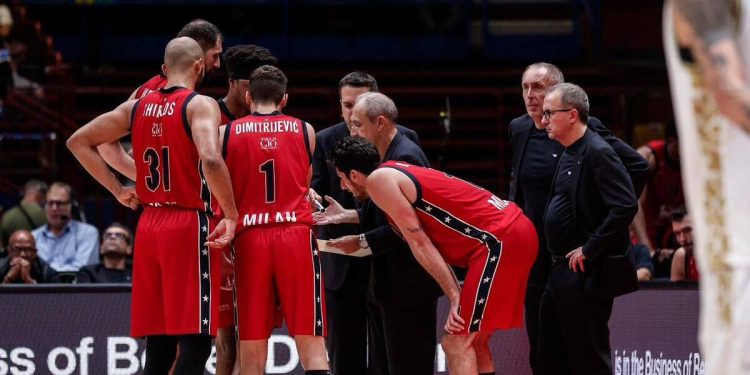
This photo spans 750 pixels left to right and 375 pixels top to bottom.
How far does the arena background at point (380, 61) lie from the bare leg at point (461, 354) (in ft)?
22.7

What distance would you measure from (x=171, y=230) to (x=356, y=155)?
3.41ft

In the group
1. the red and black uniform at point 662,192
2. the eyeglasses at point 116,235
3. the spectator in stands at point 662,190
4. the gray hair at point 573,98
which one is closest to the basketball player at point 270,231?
the gray hair at point 573,98

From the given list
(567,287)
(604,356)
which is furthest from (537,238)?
(604,356)

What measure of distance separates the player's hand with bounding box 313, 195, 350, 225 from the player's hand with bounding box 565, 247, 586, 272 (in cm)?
130

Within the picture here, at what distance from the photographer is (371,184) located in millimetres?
6191

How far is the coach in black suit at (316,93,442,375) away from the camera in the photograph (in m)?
6.84

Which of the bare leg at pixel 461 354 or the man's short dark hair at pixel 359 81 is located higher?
the man's short dark hair at pixel 359 81

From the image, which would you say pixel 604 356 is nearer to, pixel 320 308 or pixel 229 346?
pixel 320 308

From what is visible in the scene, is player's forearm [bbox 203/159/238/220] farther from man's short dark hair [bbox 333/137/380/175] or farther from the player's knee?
the player's knee

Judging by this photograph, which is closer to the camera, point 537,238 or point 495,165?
point 537,238

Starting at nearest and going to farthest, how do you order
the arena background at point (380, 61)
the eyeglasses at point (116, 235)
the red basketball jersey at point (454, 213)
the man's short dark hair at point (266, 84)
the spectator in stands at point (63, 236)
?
the red basketball jersey at point (454, 213) < the man's short dark hair at point (266, 84) < the eyeglasses at point (116, 235) < the spectator in stands at point (63, 236) < the arena background at point (380, 61)

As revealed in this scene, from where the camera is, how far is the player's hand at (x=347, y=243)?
6.80m

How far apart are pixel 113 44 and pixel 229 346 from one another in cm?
1051

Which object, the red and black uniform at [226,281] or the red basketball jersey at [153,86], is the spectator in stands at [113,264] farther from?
the red basketball jersey at [153,86]
